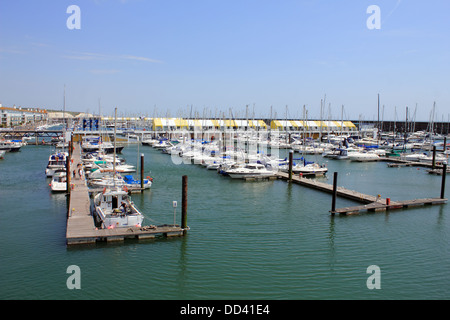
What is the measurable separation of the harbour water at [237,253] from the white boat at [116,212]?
165 cm

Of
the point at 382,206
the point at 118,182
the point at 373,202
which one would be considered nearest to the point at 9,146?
the point at 118,182

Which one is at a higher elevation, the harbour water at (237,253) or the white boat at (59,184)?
the white boat at (59,184)

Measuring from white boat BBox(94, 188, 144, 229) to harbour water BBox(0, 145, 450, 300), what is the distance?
5.42ft

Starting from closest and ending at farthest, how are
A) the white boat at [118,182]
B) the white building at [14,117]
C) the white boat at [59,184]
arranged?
the white boat at [59,184] < the white boat at [118,182] < the white building at [14,117]

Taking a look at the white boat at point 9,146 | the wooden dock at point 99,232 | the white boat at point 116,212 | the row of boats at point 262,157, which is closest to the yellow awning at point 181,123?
the row of boats at point 262,157

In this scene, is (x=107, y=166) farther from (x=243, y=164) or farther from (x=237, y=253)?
(x=237, y=253)

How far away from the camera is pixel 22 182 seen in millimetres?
40219

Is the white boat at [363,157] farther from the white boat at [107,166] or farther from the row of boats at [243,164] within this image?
the white boat at [107,166]

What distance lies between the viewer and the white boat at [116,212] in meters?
22.8

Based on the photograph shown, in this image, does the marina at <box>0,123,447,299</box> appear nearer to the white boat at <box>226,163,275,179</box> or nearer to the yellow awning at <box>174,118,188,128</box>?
the white boat at <box>226,163,275,179</box>

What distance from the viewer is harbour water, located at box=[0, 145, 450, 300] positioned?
1691 cm

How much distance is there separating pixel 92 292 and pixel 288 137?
86.4 m
